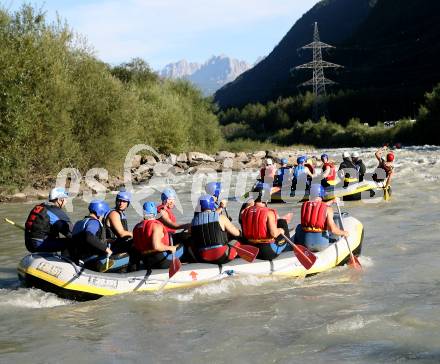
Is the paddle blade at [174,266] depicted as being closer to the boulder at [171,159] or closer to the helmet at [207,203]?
the helmet at [207,203]

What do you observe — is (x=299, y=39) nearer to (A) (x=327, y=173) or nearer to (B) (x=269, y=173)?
(B) (x=269, y=173)

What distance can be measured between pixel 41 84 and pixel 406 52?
315 feet

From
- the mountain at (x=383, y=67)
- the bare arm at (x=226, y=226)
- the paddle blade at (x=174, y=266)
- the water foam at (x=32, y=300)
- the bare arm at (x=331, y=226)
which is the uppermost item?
the mountain at (x=383, y=67)

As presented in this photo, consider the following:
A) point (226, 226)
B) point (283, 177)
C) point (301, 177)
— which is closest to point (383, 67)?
point (283, 177)

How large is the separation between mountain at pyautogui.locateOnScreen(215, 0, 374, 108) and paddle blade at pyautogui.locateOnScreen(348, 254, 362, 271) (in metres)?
142

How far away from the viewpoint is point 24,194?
842 inches

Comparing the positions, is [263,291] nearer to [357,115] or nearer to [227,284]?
[227,284]

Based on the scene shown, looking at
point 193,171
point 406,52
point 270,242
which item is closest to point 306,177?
point 270,242

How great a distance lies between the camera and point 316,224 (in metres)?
9.57

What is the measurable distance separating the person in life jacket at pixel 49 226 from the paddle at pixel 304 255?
3.45m

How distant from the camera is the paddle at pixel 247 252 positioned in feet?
29.0

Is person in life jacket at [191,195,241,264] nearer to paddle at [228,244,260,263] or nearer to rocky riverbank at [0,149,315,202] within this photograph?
paddle at [228,244,260,263]

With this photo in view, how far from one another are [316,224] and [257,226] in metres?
1.12

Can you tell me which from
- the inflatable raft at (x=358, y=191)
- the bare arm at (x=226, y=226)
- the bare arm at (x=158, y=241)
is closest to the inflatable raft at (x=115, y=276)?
the bare arm at (x=158, y=241)
